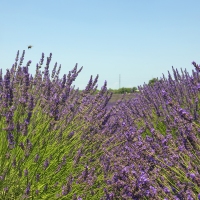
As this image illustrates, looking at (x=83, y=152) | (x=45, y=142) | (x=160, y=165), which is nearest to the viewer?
(x=160, y=165)

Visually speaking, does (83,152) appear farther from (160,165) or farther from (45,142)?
(160,165)

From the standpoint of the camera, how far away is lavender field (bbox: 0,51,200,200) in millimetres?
2377

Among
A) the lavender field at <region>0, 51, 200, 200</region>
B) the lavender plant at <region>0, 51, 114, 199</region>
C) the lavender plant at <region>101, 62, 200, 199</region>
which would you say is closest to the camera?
the lavender plant at <region>101, 62, 200, 199</region>

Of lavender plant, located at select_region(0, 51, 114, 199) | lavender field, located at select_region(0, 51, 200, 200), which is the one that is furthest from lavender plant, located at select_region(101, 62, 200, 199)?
lavender plant, located at select_region(0, 51, 114, 199)

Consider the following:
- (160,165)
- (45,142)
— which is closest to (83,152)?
(45,142)

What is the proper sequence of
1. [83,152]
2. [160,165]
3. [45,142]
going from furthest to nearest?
[83,152]
[45,142]
[160,165]

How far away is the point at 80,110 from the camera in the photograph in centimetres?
370

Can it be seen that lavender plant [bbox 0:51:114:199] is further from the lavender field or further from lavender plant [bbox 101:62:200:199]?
lavender plant [bbox 101:62:200:199]

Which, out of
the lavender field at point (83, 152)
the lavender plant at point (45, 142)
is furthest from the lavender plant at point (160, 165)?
the lavender plant at point (45, 142)

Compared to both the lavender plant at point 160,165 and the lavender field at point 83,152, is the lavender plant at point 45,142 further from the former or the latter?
the lavender plant at point 160,165

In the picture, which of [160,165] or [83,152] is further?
[83,152]

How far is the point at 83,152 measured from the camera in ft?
11.2

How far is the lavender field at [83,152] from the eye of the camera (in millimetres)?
2377

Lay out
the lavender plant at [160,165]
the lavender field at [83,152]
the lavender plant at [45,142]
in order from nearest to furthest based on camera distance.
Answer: the lavender plant at [160,165] < the lavender field at [83,152] < the lavender plant at [45,142]
